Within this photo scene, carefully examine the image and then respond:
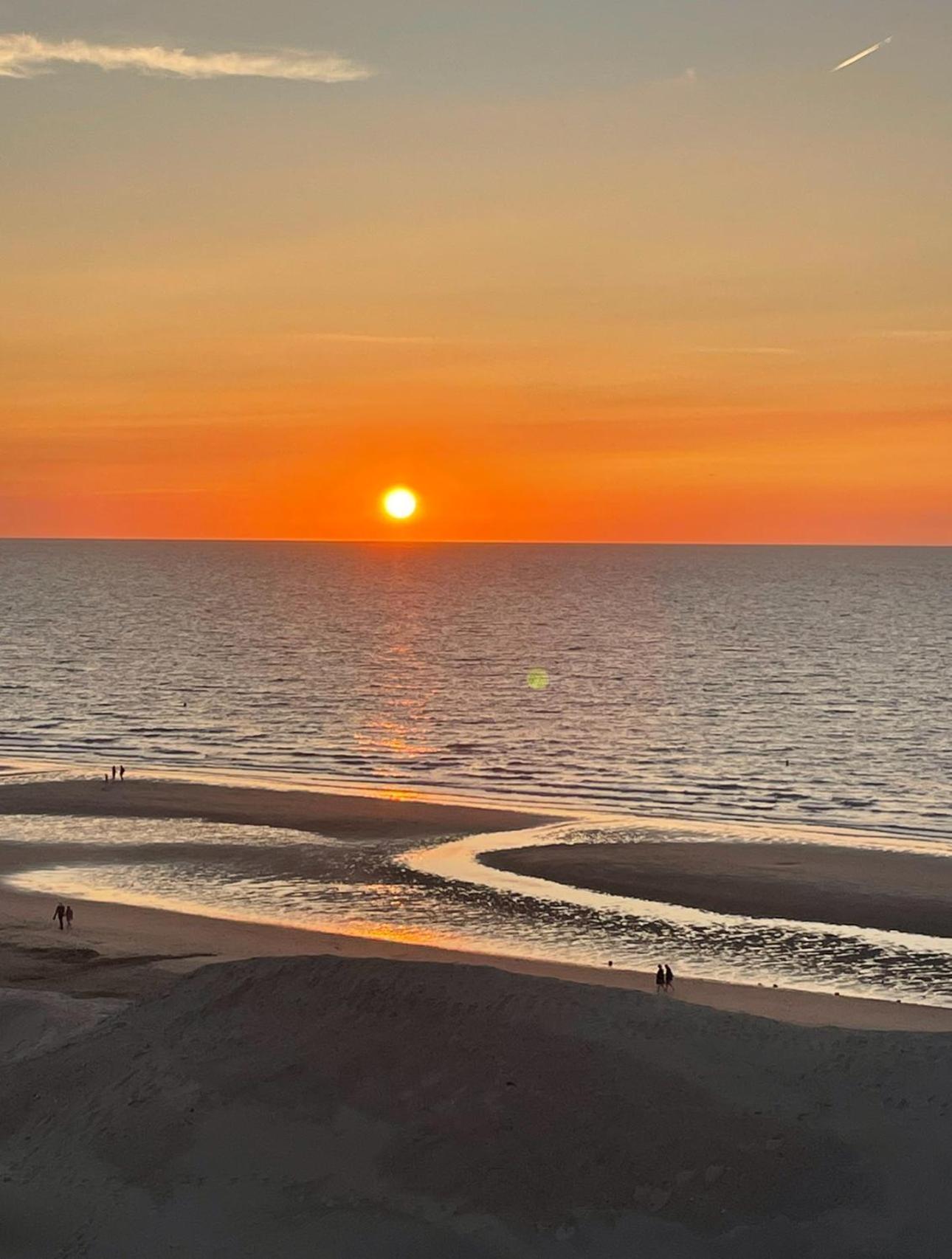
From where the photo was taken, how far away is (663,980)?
3872 cm

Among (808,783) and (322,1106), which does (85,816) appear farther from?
(322,1106)

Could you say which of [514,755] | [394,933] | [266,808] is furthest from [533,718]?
[394,933]

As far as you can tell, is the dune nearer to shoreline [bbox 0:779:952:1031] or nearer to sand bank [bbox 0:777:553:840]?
shoreline [bbox 0:779:952:1031]

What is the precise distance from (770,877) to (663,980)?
52.5ft

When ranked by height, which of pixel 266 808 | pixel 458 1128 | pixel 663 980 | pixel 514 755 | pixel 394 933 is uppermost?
pixel 514 755

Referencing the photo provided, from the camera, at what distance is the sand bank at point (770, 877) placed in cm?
4878

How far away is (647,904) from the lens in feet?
165

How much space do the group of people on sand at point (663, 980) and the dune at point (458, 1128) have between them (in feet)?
34.5

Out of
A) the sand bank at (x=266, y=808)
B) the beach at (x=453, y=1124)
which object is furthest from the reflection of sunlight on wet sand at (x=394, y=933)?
the beach at (x=453, y=1124)

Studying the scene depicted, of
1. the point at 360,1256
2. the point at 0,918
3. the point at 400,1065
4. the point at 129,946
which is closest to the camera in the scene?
the point at 360,1256

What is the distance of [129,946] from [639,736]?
5356cm

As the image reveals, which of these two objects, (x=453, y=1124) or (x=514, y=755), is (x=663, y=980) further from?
(x=514, y=755)

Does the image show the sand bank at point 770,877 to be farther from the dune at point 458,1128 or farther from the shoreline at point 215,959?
the dune at point 458,1128

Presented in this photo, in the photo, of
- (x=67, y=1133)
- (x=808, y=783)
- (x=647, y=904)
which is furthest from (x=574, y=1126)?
(x=808, y=783)
